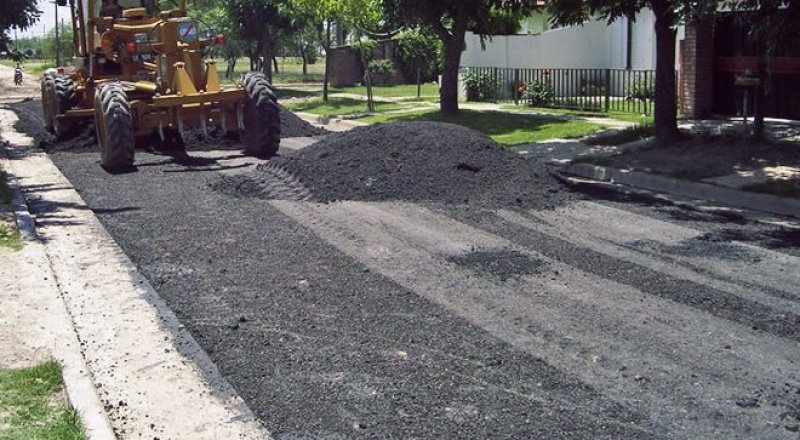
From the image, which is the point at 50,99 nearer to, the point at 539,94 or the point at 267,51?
the point at 539,94

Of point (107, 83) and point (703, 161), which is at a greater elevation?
point (107, 83)

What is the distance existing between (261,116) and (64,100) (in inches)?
188

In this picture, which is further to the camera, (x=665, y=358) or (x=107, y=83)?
(x=107, y=83)

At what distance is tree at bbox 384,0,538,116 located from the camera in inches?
915

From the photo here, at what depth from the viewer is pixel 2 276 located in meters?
8.68

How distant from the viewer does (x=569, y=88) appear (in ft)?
85.6

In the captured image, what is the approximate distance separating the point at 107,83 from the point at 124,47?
1.68m

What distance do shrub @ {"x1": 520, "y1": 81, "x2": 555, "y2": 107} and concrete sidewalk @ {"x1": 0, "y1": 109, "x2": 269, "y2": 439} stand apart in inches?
661

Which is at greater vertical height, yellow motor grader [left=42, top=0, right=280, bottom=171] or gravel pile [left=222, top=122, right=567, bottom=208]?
yellow motor grader [left=42, top=0, right=280, bottom=171]

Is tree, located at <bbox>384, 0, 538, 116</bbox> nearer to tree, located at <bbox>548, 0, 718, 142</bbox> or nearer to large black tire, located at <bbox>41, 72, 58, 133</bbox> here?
tree, located at <bbox>548, 0, 718, 142</bbox>

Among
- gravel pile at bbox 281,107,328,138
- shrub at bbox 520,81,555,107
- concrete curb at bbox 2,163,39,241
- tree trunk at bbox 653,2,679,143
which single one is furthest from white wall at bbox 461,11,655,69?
concrete curb at bbox 2,163,39,241

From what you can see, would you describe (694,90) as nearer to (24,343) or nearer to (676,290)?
(676,290)

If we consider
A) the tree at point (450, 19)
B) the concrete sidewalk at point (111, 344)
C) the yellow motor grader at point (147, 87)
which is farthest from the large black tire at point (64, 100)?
the concrete sidewalk at point (111, 344)

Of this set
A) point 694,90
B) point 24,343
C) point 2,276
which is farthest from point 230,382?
point 694,90
